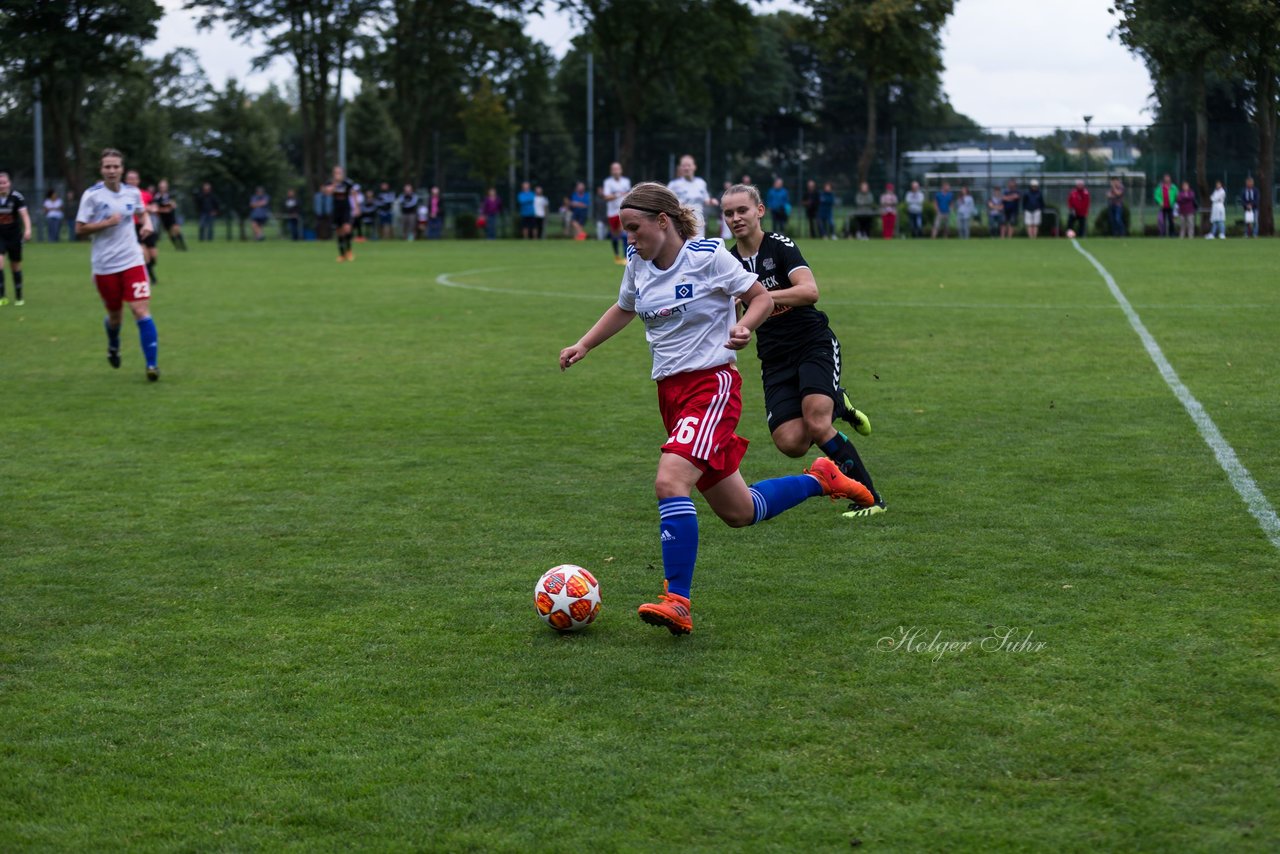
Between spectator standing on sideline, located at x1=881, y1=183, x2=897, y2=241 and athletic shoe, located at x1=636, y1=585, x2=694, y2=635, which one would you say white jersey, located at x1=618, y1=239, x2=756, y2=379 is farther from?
spectator standing on sideline, located at x1=881, y1=183, x2=897, y2=241

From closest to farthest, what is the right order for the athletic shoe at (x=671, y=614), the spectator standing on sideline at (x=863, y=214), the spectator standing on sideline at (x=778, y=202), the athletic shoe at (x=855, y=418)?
the athletic shoe at (x=671, y=614) → the athletic shoe at (x=855, y=418) → the spectator standing on sideline at (x=778, y=202) → the spectator standing on sideline at (x=863, y=214)

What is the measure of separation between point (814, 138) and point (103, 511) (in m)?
44.4

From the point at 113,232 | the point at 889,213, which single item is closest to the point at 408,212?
the point at 889,213

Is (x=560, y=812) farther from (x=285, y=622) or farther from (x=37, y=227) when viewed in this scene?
(x=37, y=227)

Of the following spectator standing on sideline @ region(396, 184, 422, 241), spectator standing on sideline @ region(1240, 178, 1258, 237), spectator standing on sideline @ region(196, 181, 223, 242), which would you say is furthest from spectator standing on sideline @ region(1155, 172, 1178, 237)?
spectator standing on sideline @ region(196, 181, 223, 242)

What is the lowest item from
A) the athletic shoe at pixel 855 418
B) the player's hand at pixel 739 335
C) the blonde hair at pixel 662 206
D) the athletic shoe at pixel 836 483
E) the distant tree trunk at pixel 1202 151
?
the athletic shoe at pixel 836 483

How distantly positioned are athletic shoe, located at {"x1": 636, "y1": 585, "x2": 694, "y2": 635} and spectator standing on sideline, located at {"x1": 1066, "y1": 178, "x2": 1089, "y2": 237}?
1556 inches

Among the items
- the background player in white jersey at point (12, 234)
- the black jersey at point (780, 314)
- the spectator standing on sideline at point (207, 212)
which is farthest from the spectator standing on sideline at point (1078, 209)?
the black jersey at point (780, 314)

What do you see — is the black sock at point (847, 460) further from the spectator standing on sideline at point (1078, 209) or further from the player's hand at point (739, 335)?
the spectator standing on sideline at point (1078, 209)

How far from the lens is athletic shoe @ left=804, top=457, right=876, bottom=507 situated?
7250 millimetres

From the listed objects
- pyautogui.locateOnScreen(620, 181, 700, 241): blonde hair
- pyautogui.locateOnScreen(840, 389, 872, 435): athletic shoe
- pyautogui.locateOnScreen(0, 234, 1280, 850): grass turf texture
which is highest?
pyautogui.locateOnScreen(620, 181, 700, 241): blonde hair

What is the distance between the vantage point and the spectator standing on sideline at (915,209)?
4459 centimetres

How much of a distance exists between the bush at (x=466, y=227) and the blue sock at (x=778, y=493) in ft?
139

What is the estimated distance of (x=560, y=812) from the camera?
161 inches
